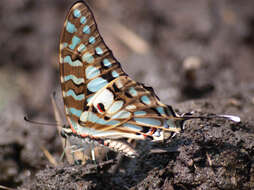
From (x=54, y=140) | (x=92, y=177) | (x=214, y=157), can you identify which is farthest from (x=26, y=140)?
(x=214, y=157)

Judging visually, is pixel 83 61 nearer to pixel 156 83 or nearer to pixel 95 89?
pixel 95 89

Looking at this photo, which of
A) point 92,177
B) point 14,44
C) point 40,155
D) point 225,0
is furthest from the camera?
point 14,44

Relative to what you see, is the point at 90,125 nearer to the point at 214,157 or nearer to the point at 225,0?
the point at 214,157

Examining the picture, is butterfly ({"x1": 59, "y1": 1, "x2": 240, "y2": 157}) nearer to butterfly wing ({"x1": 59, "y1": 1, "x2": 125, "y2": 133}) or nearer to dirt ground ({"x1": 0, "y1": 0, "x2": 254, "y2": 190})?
butterfly wing ({"x1": 59, "y1": 1, "x2": 125, "y2": 133})

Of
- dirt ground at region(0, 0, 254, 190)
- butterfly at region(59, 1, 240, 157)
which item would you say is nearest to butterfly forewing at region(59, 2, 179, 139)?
butterfly at region(59, 1, 240, 157)

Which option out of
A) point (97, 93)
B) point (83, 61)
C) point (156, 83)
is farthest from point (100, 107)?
point (156, 83)

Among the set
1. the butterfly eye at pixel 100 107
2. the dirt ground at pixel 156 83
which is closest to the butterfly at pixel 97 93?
the butterfly eye at pixel 100 107

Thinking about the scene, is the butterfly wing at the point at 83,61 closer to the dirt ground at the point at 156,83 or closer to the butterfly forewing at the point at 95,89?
the butterfly forewing at the point at 95,89

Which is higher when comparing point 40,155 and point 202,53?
point 202,53
